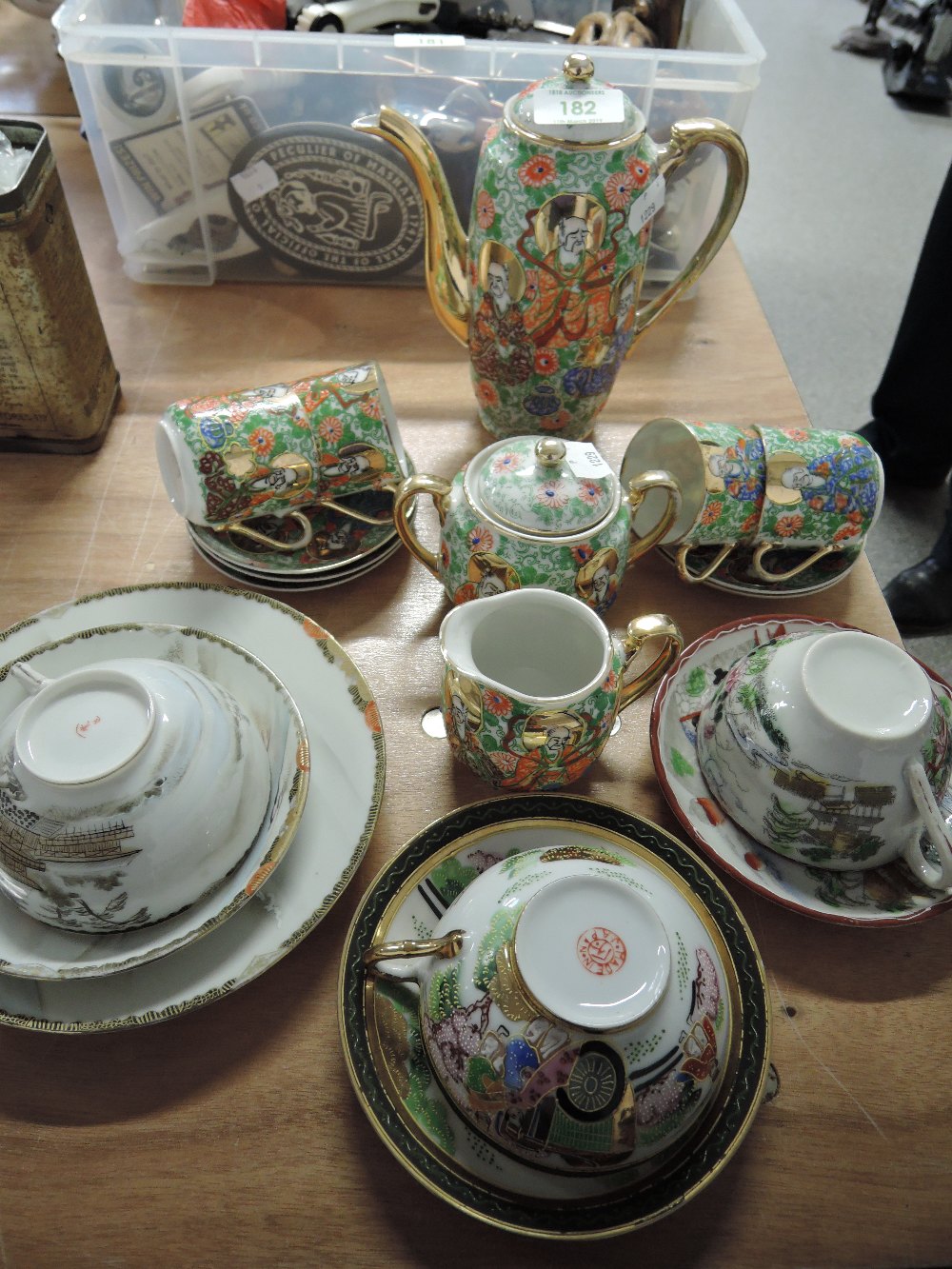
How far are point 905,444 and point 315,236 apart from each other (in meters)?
0.94

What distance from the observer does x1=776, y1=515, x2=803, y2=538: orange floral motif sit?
59cm

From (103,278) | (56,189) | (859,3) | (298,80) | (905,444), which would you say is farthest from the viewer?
(859,3)

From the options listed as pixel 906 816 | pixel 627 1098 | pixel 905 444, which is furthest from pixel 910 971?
pixel 905 444

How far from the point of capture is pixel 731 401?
759mm

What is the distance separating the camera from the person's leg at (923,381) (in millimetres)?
1102

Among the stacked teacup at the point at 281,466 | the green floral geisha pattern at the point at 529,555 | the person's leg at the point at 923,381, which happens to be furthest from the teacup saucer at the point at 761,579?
→ the person's leg at the point at 923,381

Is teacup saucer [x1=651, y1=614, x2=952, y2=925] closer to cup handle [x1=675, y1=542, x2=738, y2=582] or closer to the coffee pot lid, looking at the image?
cup handle [x1=675, y1=542, x2=738, y2=582]

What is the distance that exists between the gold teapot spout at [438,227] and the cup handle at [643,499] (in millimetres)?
183

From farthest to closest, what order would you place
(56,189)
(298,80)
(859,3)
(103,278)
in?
(859,3) → (103,278) → (298,80) → (56,189)

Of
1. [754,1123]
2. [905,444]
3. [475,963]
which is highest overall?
[475,963]

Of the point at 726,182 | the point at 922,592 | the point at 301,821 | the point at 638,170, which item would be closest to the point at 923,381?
the point at 922,592

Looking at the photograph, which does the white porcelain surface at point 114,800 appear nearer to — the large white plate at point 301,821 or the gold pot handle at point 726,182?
the large white plate at point 301,821

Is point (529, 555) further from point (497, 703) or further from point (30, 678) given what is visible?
point (30, 678)

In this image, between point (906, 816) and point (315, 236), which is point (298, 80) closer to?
point (315, 236)
